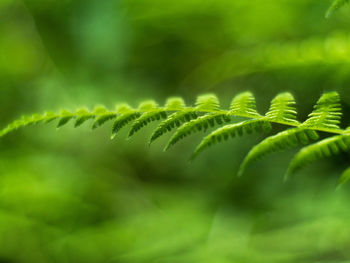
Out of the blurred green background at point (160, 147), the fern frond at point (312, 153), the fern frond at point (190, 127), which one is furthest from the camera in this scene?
the blurred green background at point (160, 147)

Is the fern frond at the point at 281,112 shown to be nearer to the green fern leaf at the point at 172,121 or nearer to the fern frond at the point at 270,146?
the fern frond at the point at 270,146

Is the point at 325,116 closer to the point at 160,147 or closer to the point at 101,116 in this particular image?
the point at 101,116

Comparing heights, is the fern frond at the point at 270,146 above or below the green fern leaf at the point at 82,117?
below

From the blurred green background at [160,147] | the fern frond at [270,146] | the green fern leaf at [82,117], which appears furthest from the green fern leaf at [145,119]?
the blurred green background at [160,147]

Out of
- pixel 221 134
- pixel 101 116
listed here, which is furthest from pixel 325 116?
pixel 101 116

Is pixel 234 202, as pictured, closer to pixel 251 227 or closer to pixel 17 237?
pixel 251 227

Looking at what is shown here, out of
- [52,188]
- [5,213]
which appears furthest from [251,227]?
[5,213]

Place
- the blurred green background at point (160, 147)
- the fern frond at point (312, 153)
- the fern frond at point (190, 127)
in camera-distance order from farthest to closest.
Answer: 1. the blurred green background at point (160, 147)
2. the fern frond at point (190, 127)
3. the fern frond at point (312, 153)

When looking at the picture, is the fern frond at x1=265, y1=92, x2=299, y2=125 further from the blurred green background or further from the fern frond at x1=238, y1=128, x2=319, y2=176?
the blurred green background
